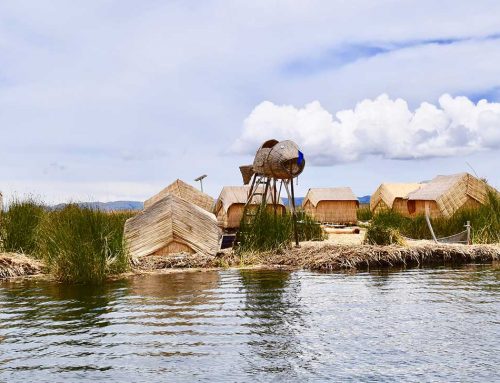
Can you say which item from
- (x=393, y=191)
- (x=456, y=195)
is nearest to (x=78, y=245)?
(x=456, y=195)

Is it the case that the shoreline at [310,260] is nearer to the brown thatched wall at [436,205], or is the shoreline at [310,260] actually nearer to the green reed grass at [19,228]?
the green reed grass at [19,228]

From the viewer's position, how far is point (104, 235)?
503 inches

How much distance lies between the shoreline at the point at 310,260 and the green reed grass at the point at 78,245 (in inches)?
50.6

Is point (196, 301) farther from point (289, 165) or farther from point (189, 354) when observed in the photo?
point (289, 165)

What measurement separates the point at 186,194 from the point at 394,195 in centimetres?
1485

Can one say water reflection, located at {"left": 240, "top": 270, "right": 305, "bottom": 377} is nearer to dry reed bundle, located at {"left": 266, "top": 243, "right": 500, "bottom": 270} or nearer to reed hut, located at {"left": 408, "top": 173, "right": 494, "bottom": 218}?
dry reed bundle, located at {"left": 266, "top": 243, "right": 500, "bottom": 270}

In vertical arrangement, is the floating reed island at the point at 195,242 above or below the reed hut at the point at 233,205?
below

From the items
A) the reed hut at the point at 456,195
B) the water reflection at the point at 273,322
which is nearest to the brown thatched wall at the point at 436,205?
the reed hut at the point at 456,195

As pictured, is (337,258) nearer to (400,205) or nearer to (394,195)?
(400,205)

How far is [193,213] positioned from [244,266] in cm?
198

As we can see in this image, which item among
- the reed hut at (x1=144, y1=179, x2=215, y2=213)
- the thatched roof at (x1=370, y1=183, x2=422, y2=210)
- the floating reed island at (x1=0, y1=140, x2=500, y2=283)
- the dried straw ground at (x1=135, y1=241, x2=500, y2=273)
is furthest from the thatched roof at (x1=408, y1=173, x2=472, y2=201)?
the dried straw ground at (x1=135, y1=241, x2=500, y2=273)

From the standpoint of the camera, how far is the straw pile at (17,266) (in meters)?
13.8

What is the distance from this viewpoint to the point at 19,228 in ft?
49.4

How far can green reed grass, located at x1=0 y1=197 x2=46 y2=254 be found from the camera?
1498cm
